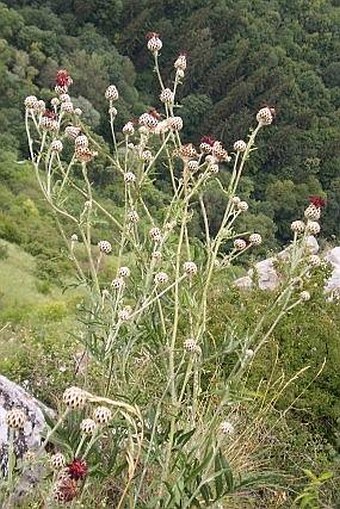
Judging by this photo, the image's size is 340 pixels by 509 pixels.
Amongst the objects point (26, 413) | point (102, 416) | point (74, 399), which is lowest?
point (26, 413)

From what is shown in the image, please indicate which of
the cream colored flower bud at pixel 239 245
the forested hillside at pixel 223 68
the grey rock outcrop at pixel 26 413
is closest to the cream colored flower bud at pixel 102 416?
the cream colored flower bud at pixel 239 245

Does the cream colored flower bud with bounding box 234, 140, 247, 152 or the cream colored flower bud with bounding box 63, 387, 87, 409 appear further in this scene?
the cream colored flower bud with bounding box 234, 140, 247, 152

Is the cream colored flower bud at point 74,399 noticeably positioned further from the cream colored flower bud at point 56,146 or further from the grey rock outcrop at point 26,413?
the grey rock outcrop at point 26,413

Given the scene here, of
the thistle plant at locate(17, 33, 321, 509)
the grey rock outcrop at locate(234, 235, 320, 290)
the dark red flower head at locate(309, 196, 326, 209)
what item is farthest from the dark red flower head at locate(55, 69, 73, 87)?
the grey rock outcrop at locate(234, 235, 320, 290)

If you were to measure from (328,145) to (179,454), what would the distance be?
187 ft

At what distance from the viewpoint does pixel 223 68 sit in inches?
2544

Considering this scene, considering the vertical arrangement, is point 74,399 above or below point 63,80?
below

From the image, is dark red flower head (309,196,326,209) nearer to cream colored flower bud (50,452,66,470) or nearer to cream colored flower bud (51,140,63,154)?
cream colored flower bud (51,140,63,154)

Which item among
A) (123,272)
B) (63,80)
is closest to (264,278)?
(63,80)

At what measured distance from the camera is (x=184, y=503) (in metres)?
2.88

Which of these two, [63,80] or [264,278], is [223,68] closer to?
[264,278]

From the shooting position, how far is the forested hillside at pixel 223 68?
51438mm

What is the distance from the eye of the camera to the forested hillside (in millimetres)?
51438

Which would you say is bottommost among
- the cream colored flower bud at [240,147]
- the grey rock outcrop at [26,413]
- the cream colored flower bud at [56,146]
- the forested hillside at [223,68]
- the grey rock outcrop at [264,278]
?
the forested hillside at [223,68]
